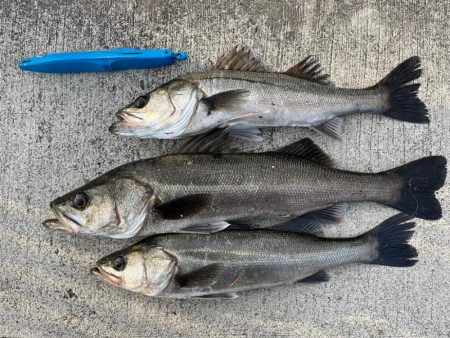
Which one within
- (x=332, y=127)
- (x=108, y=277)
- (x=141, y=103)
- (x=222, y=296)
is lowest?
(x=222, y=296)

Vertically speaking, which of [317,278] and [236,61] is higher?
[236,61]

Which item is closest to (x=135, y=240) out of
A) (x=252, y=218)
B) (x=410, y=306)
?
(x=252, y=218)

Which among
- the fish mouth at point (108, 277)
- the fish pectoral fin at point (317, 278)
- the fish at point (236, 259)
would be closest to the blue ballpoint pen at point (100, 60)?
the fish at point (236, 259)

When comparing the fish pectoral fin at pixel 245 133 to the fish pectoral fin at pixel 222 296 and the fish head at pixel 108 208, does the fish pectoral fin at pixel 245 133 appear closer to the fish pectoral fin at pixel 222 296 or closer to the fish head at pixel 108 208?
the fish head at pixel 108 208

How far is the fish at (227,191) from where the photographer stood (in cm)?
251

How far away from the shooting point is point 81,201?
248cm

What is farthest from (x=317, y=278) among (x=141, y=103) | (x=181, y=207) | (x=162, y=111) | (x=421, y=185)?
(x=141, y=103)

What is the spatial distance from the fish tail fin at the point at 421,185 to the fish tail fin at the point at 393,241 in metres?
0.08

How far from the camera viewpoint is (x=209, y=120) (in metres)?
2.61

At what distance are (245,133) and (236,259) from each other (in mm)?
738

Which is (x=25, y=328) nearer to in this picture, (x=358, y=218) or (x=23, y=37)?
(x=23, y=37)

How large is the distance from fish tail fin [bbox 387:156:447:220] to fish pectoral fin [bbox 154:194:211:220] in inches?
45.9

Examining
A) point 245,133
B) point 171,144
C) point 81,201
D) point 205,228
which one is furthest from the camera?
point 171,144

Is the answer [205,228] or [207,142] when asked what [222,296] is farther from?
[207,142]
